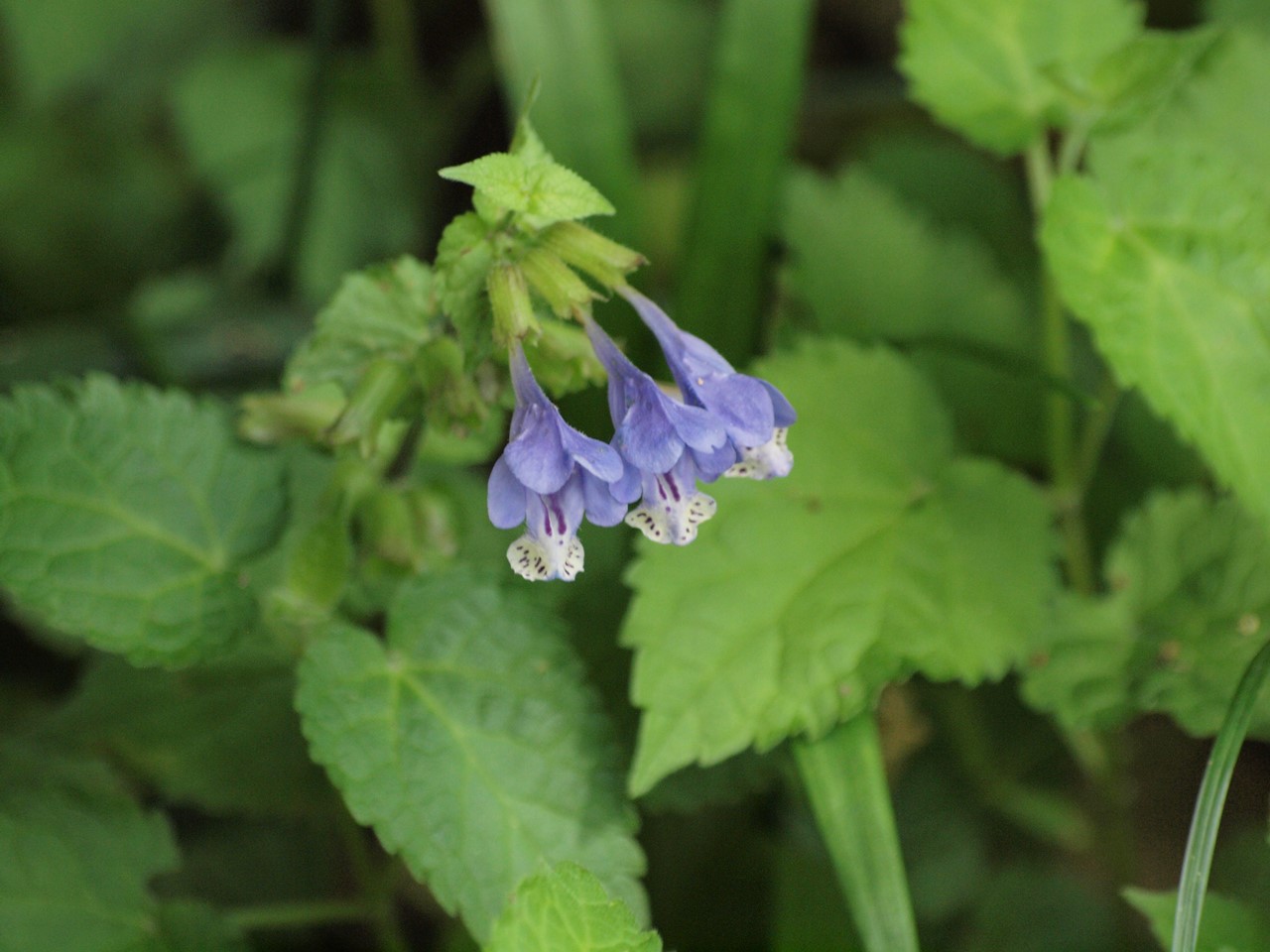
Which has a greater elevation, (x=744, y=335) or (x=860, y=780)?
(x=744, y=335)

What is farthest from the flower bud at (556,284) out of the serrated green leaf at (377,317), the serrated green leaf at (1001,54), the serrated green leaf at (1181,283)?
the serrated green leaf at (1001,54)

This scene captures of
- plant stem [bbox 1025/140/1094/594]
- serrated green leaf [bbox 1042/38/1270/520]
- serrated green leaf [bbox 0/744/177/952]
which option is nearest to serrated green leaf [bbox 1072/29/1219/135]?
serrated green leaf [bbox 1042/38/1270/520]

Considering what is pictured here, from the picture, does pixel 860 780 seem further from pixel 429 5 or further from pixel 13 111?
pixel 13 111

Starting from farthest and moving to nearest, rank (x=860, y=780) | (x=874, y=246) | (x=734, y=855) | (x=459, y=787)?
(x=874, y=246) < (x=734, y=855) < (x=860, y=780) < (x=459, y=787)

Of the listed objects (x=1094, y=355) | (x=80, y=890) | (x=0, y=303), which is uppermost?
(x=0, y=303)

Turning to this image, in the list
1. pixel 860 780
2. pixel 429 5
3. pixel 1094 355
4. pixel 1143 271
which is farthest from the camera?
pixel 429 5

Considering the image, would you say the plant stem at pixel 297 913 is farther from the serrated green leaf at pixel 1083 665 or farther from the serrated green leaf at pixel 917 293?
the serrated green leaf at pixel 917 293

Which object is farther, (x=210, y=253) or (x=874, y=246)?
(x=210, y=253)

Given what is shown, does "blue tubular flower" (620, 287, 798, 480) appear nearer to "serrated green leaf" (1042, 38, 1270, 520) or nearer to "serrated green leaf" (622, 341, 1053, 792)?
"serrated green leaf" (622, 341, 1053, 792)

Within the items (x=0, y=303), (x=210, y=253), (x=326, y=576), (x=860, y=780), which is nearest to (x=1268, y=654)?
(x=860, y=780)
